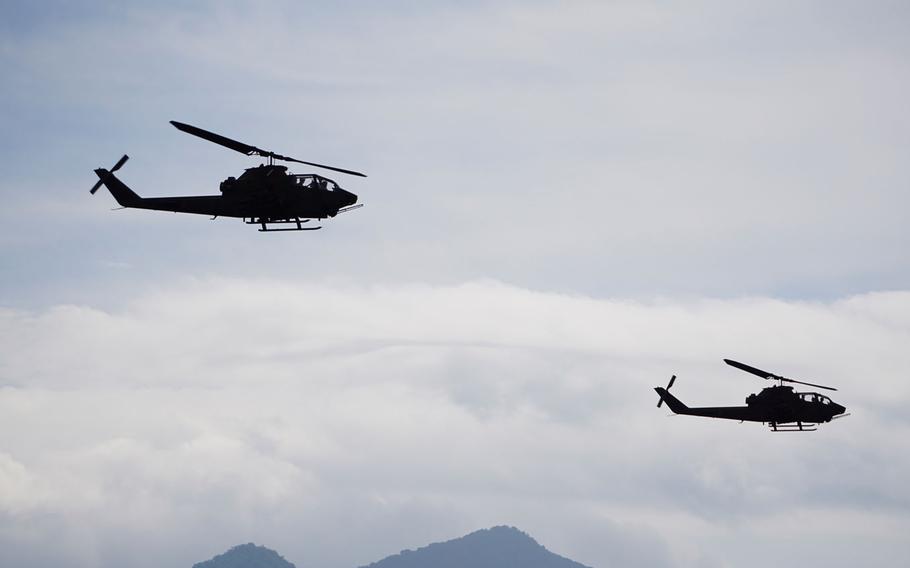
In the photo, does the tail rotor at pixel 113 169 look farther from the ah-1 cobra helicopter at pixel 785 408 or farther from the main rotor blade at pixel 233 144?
the ah-1 cobra helicopter at pixel 785 408

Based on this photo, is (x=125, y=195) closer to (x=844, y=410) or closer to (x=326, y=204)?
(x=326, y=204)

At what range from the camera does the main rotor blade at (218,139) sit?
72269mm

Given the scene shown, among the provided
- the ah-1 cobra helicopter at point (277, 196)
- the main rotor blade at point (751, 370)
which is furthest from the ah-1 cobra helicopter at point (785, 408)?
the ah-1 cobra helicopter at point (277, 196)

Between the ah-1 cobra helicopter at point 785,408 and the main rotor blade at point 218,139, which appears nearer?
the main rotor blade at point 218,139

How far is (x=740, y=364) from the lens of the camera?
315 ft

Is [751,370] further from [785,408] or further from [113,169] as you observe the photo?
[113,169]

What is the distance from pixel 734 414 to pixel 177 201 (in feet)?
206

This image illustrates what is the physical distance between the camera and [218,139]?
246 feet

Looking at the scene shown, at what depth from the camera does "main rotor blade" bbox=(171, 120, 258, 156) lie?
72269 mm

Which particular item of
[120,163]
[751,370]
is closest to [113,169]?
[120,163]

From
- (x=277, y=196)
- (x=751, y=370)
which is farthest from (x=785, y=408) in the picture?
(x=277, y=196)

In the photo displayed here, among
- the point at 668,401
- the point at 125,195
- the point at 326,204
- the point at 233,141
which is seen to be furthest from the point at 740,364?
the point at 125,195

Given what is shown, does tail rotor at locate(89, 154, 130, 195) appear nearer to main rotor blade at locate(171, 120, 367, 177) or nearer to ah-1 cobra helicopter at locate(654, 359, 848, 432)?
main rotor blade at locate(171, 120, 367, 177)

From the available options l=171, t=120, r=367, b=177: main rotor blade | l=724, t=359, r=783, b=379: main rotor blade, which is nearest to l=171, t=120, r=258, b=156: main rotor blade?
l=171, t=120, r=367, b=177: main rotor blade
